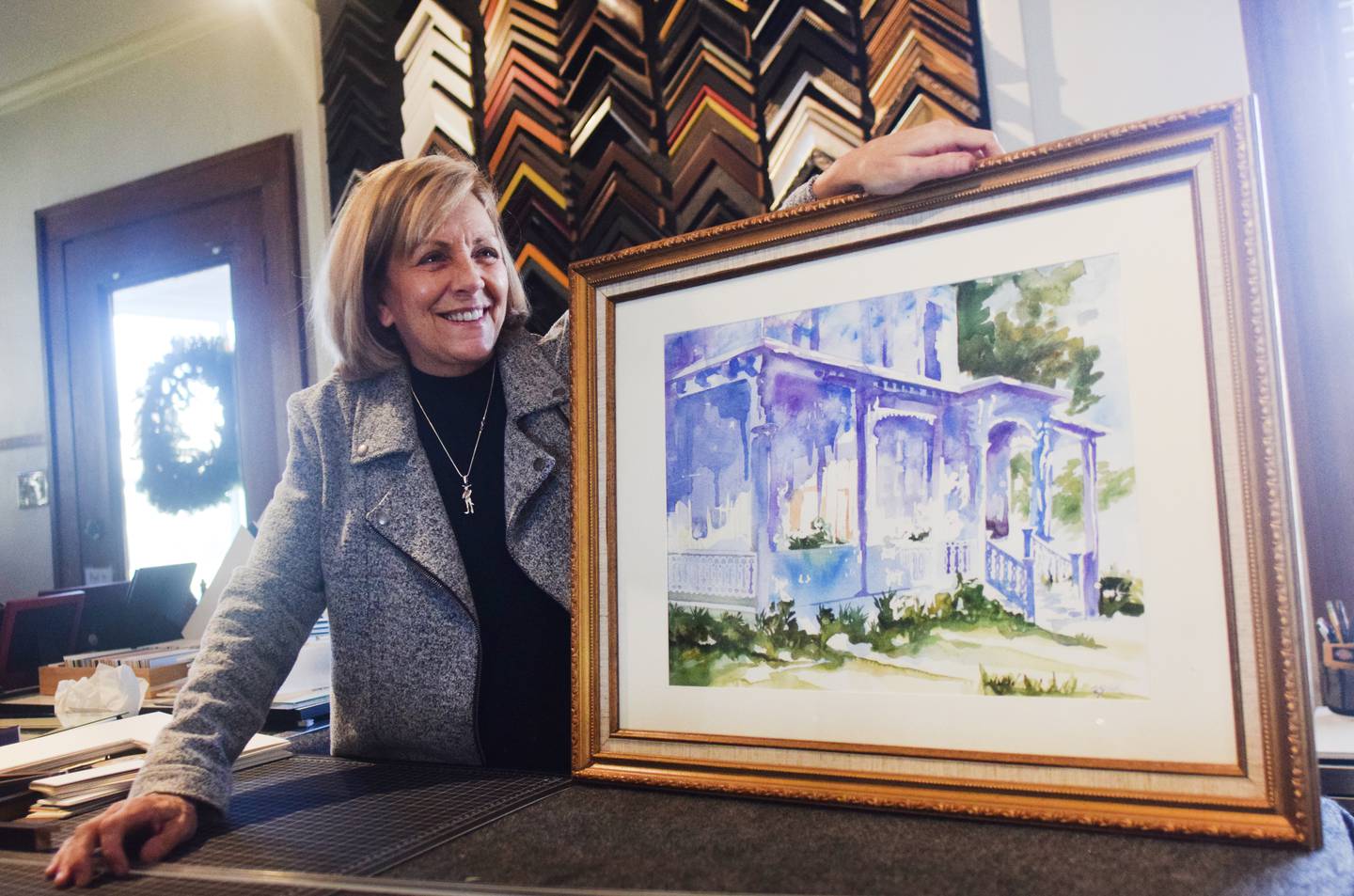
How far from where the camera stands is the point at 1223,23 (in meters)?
1.50

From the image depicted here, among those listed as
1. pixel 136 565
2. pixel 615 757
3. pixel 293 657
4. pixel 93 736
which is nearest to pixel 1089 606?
pixel 615 757

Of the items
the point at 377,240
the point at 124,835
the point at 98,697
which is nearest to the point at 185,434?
the point at 98,697

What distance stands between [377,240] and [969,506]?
92 cm

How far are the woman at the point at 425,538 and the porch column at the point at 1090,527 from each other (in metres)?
0.46

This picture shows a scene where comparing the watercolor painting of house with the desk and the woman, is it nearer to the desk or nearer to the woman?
the desk

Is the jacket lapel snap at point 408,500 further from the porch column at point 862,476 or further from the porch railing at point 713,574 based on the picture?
the porch column at point 862,476

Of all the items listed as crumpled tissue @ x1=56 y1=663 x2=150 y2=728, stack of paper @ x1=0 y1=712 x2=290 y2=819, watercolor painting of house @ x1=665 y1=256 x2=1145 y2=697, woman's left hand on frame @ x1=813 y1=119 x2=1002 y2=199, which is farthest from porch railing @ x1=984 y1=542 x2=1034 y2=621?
crumpled tissue @ x1=56 y1=663 x2=150 y2=728

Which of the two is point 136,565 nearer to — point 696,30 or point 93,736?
point 93,736

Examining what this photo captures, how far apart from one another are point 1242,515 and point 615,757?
52 centimetres

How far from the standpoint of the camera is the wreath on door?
286 cm

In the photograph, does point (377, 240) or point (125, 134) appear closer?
point (377, 240)

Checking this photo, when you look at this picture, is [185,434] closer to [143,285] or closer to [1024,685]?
[143,285]

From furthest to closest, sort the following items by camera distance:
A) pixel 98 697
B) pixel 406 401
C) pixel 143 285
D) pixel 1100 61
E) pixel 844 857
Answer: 1. pixel 143 285
2. pixel 1100 61
3. pixel 98 697
4. pixel 406 401
5. pixel 844 857

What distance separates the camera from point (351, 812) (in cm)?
81
